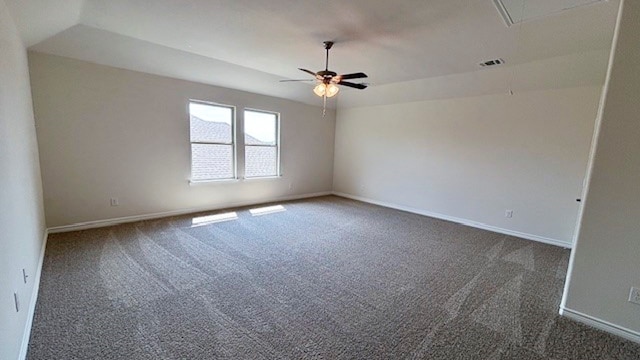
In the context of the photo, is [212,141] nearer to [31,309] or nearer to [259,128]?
[259,128]

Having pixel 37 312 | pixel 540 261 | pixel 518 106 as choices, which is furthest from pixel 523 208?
pixel 37 312

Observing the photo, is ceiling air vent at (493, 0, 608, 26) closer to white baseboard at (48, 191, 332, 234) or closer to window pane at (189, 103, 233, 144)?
window pane at (189, 103, 233, 144)

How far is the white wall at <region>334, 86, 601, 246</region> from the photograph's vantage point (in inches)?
155

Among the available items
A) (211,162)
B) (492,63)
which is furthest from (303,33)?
(211,162)

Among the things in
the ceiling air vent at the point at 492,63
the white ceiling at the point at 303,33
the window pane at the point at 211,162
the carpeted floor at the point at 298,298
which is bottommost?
the carpeted floor at the point at 298,298

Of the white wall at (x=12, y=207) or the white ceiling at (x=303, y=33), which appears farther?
the white ceiling at (x=303, y=33)

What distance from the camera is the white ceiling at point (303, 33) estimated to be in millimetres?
2430

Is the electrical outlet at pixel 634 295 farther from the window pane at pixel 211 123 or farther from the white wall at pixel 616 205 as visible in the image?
the window pane at pixel 211 123

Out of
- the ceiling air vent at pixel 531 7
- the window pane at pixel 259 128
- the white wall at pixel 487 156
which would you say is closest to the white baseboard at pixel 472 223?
the white wall at pixel 487 156

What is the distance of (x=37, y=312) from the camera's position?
6.64 ft

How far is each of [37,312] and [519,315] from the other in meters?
3.95

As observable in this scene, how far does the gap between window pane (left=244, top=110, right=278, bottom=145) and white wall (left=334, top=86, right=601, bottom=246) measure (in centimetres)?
217

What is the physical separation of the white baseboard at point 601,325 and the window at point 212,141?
5293 mm

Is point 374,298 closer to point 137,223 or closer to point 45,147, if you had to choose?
point 137,223
